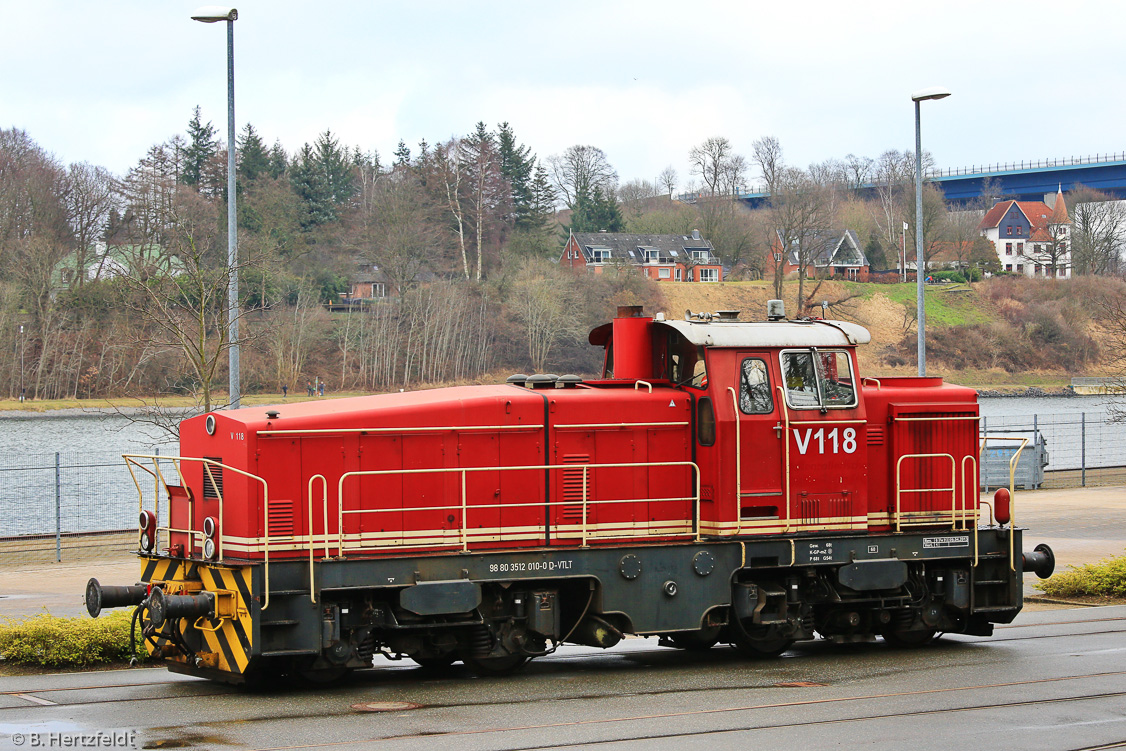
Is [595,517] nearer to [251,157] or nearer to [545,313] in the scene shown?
[545,313]

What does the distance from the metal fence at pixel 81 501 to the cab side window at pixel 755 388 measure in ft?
26.5

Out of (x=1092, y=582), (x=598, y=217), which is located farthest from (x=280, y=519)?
(x=598, y=217)

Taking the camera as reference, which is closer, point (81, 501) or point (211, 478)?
point (211, 478)

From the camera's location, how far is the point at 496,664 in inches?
409

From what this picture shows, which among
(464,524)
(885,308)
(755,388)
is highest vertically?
(885,308)

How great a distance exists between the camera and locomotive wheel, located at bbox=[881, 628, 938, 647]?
39.1 ft

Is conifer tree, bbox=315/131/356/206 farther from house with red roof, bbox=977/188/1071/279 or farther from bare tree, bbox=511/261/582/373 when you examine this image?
house with red roof, bbox=977/188/1071/279

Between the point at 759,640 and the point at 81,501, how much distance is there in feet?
92.7

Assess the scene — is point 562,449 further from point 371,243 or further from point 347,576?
point 371,243

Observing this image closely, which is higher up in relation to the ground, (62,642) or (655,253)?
(655,253)

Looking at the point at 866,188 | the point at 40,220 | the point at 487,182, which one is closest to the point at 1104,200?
the point at 866,188

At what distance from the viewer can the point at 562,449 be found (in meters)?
10.8

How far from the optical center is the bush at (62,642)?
10750 mm

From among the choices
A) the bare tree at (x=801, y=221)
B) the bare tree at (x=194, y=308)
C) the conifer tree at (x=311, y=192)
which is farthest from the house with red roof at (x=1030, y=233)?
the bare tree at (x=194, y=308)
